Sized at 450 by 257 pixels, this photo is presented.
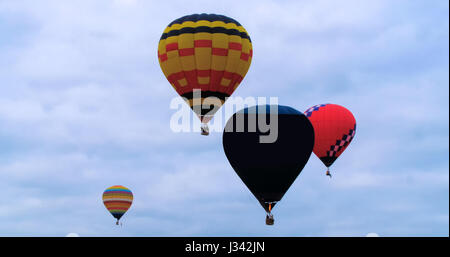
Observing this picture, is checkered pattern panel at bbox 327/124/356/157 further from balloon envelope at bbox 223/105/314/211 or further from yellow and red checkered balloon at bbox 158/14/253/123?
balloon envelope at bbox 223/105/314/211

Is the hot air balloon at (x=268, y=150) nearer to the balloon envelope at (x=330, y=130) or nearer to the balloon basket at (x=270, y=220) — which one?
the balloon basket at (x=270, y=220)

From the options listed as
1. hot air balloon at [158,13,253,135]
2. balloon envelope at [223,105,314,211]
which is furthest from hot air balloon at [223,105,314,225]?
hot air balloon at [158,13,253,135]

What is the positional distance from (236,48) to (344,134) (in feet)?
25.0

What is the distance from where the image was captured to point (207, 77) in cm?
3023

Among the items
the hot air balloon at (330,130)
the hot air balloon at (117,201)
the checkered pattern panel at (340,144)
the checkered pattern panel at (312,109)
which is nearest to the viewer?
the hot air balloon at (330,130)

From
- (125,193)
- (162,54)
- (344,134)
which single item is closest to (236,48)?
(162,54)

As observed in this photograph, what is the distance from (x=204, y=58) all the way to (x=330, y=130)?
7.87 metres

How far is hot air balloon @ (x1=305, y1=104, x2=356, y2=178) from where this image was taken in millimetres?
34906

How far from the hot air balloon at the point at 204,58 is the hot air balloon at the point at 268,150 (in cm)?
421

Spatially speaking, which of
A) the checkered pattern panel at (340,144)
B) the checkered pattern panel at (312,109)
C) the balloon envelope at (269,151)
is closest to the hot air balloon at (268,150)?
the balloon envelope at (269,151)

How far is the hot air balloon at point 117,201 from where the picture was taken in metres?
44.1

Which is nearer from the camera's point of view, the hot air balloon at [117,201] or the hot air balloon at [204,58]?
the hot air balloon at [204,58]

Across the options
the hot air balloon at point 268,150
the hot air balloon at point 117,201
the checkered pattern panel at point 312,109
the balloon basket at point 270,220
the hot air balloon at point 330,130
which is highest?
the checkered pattern panel at point 312,109
